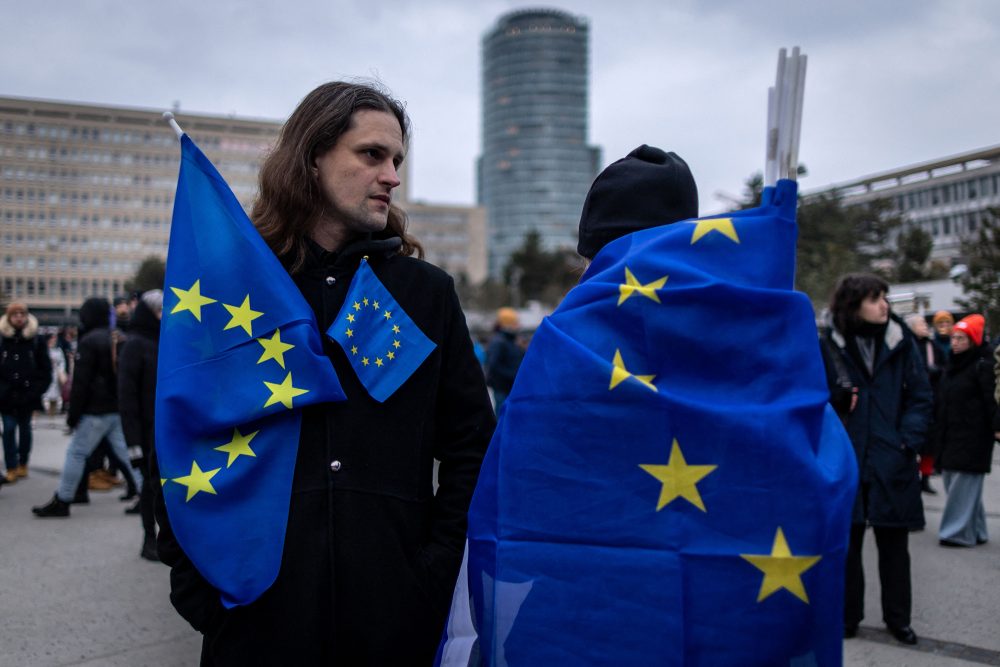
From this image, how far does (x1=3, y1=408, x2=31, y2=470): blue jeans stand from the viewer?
10039 mm

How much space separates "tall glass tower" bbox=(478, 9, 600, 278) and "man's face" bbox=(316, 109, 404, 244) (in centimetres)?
18230

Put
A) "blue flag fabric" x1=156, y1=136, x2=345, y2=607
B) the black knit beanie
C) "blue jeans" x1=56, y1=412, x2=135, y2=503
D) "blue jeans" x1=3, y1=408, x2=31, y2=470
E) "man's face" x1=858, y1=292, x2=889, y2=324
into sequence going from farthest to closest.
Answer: "blue jeans" x1=3, y1=408, x2=31, y2=470, "blue jeans" x1=56, y1=412, x2=135, y2=503, "man's face" x1=858, y1=292, x2=889, y2=324, the black knit beanie, "blue flag fabric" x1=156, y1=136, x2=345, y2=607

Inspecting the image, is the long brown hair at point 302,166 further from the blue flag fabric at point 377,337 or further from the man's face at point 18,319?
the man's face at point 18,319

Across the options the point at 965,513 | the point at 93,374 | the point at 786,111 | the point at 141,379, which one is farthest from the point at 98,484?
the point at 786,111

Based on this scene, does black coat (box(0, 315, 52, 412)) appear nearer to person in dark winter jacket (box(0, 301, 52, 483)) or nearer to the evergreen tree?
person in dark winter jacket (box(0, 301, 52, 483))

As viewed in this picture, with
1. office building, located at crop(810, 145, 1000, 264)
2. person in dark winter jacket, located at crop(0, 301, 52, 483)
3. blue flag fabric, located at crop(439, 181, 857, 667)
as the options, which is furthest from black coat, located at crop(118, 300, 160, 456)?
office building, located at crop(810, 145, 1000, 264)

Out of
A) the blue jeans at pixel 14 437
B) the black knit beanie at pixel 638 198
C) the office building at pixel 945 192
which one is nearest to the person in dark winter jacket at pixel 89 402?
the blue jeans at pixel 14 437

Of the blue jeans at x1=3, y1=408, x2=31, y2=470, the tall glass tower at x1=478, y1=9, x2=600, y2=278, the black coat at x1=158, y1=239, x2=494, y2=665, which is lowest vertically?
the blue jeans at x1=3, y1=408, x2=31, y2=470

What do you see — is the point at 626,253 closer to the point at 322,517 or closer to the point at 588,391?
the point at 588,391

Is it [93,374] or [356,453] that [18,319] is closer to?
[93,374]

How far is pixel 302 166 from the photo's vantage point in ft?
7.48

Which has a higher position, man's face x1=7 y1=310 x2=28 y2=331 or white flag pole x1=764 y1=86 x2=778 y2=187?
white flag pole x1=764 y1=86 x2=778 y2=187

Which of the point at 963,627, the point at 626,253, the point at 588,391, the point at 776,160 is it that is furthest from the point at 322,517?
the point at 963,627

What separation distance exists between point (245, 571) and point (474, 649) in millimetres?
529
